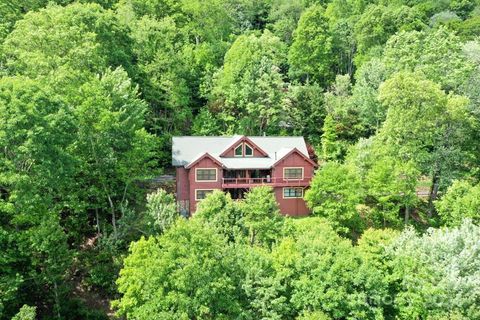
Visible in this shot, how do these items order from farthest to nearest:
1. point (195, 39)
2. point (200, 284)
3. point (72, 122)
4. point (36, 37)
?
point (195, 39) < point (36, 37) < point (72, 122) < point (200, 284)

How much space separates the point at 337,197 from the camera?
39938 mm

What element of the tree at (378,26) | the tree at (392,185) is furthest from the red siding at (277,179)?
the tree at (378,26)

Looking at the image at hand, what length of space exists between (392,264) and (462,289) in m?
4.17

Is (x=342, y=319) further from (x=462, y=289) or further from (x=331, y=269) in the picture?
(x=462, y=289)

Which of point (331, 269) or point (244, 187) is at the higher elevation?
point (244, 187)

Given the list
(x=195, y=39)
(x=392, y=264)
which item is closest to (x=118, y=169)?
(x=392, y=264)

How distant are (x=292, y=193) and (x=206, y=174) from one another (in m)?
8.59

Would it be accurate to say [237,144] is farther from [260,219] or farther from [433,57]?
[433,57]

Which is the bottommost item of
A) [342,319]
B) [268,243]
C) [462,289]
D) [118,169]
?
[342,319]

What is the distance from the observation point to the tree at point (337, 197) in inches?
1539

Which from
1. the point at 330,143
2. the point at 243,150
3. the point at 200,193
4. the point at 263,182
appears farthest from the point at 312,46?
the point at 200,193

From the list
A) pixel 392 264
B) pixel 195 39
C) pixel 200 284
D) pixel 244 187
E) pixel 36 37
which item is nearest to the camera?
pixel 200 284

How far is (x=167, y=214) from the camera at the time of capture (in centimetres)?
3562

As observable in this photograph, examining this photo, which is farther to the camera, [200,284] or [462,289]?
[462,289]
